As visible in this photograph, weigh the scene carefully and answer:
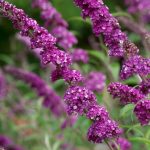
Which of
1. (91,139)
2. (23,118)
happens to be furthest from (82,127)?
(91,139)

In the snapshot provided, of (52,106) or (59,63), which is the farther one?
(52,106)

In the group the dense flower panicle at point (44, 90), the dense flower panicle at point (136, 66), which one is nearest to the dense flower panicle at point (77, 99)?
the dense flower panicle at point (136, 66)

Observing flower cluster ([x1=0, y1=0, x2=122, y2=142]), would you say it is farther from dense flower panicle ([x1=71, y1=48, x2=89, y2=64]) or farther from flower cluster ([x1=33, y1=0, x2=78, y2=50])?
dense flower panicle ([x1=71, y1=48, x2=89, y2=64])

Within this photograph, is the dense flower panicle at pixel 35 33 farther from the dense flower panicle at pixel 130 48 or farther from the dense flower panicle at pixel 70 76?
the dense flower panicle at pixel 130 48

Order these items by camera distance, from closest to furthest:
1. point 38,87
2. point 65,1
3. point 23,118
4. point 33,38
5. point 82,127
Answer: point 33,38 → point 38,87 → point 82,127 → point 23,118 → point 65,1

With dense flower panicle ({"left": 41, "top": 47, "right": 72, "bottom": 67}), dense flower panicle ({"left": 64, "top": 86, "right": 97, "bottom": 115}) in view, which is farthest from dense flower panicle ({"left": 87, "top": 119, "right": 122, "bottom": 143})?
dense flower panicle ({"left": 41, "top": 47, "right": 72, "bottom": 67})

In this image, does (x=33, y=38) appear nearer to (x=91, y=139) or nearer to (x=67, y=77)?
(x=67, y=77)

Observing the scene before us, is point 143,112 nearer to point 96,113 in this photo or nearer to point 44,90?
point 96,113
